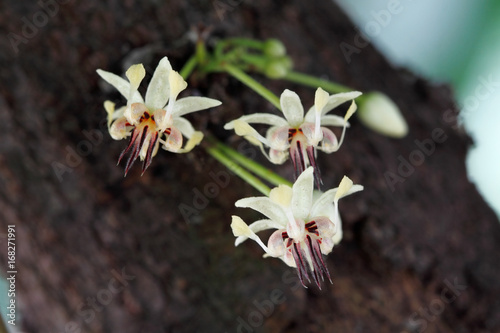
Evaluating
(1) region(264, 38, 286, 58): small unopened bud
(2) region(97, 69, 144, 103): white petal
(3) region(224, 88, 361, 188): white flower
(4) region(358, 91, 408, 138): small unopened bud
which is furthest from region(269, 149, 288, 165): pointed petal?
(4) region(358, 91, 408, 138): small unopened bud

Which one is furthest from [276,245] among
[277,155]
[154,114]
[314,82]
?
[314,82]

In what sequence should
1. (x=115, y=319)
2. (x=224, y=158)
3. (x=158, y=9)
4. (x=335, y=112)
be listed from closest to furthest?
(x=224, y=158)
(x=115, y=319)
(x=158, y=9)
(x=335, y=112)

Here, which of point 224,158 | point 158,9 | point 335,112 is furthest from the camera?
point 335,112

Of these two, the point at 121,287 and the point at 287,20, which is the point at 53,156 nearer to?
the point at 121,287

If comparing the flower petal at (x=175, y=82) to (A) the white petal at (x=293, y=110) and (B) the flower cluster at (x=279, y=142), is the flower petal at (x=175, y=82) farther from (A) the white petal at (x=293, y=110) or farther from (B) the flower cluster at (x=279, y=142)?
(A) the white petal at (x=293, y=110)

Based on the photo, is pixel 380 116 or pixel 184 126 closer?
pixel 184 126

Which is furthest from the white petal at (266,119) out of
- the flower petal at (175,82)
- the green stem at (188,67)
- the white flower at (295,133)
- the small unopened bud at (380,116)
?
the small unopened bud at (380,116)

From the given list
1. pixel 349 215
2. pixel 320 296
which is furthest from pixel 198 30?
pixel 320 296

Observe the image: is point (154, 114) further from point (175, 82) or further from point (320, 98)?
point (320, 98)
